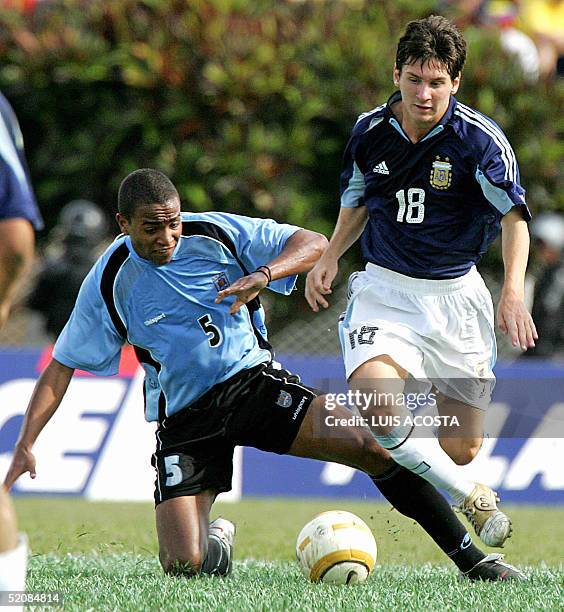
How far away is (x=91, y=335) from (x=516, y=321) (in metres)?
2.06

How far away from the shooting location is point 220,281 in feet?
20.8

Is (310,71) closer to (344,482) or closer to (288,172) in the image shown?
(288,172)

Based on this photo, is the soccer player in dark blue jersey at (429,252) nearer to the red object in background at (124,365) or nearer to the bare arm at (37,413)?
the bare arm at (37,413)

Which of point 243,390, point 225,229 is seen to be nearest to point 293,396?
point 243,390

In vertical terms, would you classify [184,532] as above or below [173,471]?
below

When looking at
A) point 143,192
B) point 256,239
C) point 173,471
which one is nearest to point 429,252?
point 256,239

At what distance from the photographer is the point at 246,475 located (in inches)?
396

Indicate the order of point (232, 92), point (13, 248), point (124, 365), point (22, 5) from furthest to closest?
point (22, 5)
point (232, 92)
point (124, 365)
point (13, 248)

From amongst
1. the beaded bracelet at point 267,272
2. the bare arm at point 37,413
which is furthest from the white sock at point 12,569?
the beaded bracelet at point 267,272

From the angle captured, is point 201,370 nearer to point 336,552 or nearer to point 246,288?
point 246,288

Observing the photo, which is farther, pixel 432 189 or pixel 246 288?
pixel 432 189

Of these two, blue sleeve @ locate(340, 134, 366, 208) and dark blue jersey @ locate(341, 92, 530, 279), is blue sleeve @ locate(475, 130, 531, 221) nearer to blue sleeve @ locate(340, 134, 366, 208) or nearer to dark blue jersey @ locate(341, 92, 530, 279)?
dark blue jersey @ locate(341, 92, 530, 279)

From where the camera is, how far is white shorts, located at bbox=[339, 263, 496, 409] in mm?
6129

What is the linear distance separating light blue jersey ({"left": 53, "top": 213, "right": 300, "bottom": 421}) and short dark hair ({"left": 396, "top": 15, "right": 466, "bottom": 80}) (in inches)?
41.3
